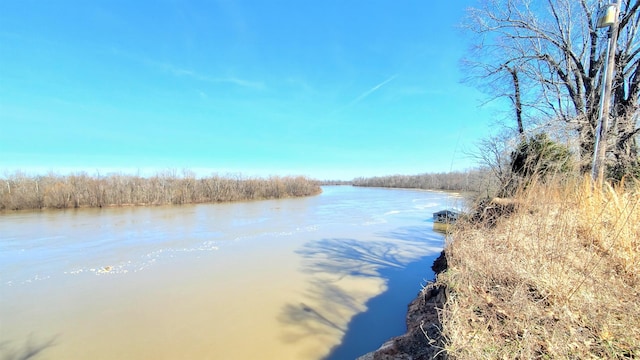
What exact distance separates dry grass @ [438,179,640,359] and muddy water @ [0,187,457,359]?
1865 mm

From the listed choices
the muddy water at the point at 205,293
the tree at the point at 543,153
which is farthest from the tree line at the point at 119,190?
the tree at the point at 543,153

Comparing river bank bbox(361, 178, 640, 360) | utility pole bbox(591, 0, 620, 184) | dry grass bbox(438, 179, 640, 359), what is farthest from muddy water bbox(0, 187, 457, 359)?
utility pole bbox(591, 0, 620, 184)

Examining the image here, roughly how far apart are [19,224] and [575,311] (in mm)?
18093

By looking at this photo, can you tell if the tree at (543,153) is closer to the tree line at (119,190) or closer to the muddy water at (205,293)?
the muddy water at (205,293)

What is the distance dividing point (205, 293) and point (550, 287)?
504 centimetres

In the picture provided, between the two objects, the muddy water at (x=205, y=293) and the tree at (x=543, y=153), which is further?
the tree at (x=543, y=153)

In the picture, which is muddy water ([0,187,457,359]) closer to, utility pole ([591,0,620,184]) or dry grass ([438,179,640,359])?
dry grass ([438,179,640,359])

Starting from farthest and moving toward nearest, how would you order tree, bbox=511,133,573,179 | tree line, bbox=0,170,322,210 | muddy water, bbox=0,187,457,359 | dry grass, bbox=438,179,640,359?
tree line, bbox=0,170,322,210, tree, bbox=511,133,573,179, muddy water, bbox=0,187,457,359, dry grass, bbox=438,179,640,359

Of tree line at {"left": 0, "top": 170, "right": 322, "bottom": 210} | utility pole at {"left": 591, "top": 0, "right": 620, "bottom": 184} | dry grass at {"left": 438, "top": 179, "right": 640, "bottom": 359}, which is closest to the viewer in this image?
dry grass at {"left": 438, "top": 179, "right": 640, "bottom": 359}

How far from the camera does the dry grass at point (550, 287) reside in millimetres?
1729

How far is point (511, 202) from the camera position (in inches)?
177

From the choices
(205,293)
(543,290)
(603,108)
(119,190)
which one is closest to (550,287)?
(543,290)

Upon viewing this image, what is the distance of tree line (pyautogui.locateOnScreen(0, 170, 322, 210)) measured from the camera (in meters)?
17.0

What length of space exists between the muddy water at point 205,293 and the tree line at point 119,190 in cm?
1026
